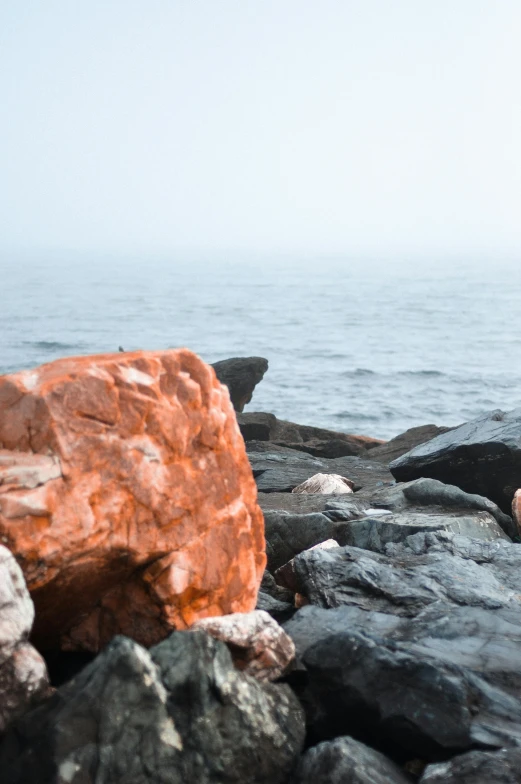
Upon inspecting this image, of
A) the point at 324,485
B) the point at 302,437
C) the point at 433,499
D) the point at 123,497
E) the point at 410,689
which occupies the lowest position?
the point at 302,437

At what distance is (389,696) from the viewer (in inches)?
177

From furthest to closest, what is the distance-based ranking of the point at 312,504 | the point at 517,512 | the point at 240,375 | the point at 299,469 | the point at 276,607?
the point at 240,375
the point at 299,469
the point at 312,504
the point at 517,512
the point at 276,607

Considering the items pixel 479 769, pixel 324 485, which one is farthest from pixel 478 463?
pixel 479 769

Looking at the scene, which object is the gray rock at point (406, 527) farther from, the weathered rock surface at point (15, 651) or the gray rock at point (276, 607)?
the weathered rock surface at point (15, 651)

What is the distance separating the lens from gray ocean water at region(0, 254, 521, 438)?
35.2 m

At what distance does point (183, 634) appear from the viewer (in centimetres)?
434

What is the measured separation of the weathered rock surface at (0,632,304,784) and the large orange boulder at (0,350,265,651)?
473 mm

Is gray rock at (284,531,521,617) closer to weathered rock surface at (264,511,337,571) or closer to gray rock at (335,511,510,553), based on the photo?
gray rock at (335,511,510,553)

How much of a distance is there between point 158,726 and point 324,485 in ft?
23.3

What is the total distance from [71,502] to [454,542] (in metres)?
4.13

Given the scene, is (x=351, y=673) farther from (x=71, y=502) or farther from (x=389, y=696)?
(x=71, y=502)

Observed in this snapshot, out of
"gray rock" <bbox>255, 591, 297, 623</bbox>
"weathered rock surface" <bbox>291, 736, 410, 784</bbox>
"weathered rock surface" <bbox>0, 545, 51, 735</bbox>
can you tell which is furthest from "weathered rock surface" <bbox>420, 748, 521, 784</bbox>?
"gray rock" <bbox>255, 591, 297, 623</bbox>

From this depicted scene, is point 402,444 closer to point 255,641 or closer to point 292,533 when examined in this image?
point 292,533

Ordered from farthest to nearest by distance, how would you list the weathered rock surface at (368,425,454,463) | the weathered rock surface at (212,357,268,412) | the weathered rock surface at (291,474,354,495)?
the weathered rock surface at (212,357,268,412) → the weathered rock surface at (368,425,454,463) → the weathered rock surface at (291,474,354,495)
